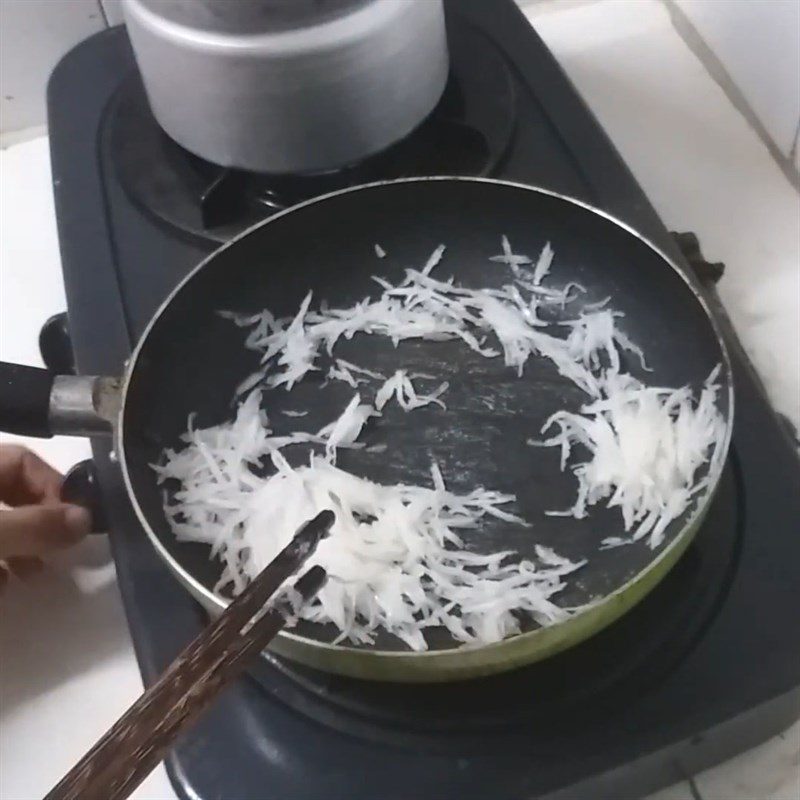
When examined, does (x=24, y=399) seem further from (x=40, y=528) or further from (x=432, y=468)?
(x=432, y=468)

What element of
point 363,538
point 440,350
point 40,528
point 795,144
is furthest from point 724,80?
point 40,528

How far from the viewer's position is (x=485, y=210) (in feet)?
2.10

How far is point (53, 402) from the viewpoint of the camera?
1.73ft

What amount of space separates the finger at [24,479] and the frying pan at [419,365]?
0.21ft

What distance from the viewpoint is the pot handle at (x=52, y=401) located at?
53 centimetres

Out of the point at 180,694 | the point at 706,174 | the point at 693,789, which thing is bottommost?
the point at 693,789

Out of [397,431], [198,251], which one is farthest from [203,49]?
[397,431]

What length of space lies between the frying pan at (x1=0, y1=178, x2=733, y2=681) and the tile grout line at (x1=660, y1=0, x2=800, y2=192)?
0.20 meters

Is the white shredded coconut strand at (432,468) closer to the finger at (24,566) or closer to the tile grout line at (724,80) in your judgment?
the finger at (24,566)

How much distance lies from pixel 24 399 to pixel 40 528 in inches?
2.7

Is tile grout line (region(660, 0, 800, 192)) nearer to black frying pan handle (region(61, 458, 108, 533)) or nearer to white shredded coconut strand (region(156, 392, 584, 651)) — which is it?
white shredded coconut strand (region(156, 392, 584, 651))

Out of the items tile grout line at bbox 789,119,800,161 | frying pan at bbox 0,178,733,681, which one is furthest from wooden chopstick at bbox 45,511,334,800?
tile grout line at bbox 789,119,800,161

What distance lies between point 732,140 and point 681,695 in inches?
17.5

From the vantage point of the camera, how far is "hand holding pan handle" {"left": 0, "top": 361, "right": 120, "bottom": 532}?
53 centimetres
